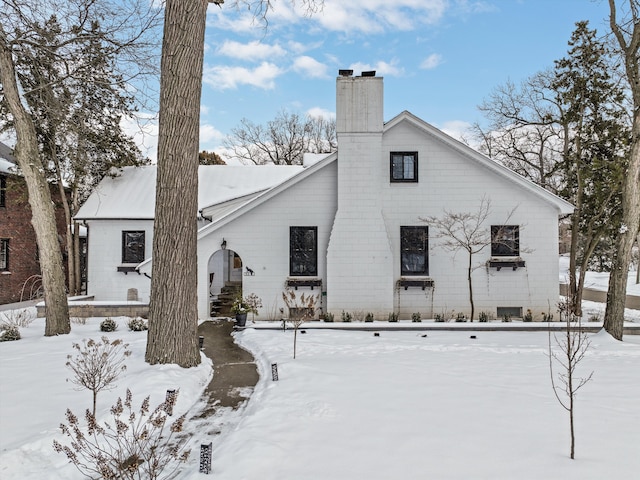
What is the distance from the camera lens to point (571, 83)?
15398mm

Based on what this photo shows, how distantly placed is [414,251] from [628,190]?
579 cm

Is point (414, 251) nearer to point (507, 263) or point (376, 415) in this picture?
point (507, 263)

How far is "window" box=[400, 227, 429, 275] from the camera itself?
13070mm

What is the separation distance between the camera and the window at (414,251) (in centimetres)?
1307

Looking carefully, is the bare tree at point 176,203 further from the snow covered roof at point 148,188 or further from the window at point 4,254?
the window at point 4,254

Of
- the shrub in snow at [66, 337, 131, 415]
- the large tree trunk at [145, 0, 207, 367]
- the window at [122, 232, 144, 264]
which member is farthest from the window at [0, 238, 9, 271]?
the large tree trunk at [145, 0, 207, 367]

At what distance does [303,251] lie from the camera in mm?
13141

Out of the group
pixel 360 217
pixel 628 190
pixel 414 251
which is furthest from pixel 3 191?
pixel 628 190

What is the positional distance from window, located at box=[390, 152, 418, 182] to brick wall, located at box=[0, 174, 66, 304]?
15624mm

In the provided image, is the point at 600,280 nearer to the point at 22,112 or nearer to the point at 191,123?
the point at 191,123

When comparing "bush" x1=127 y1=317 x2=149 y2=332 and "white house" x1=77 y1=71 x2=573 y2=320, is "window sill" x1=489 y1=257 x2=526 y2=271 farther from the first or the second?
"bush" x1=127 y1=317 x2=149 y2=332

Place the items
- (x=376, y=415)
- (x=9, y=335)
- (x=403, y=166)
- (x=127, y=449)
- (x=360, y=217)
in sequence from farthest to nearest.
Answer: (x=403, y=166) < (x=360, y=217) < (x=9, y=335) < (x=376, y=415) < (x=127, y=449)

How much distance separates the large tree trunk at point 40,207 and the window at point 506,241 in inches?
492

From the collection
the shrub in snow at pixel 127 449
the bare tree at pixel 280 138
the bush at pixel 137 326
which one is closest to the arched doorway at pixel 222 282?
the bush at pixel 137 326
